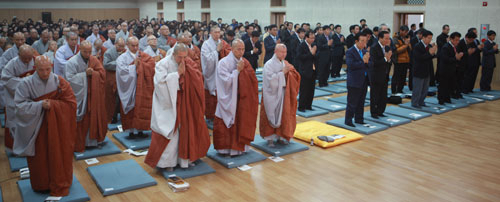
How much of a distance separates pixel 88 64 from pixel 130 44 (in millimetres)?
977

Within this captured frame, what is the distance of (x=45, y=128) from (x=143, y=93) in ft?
7.34

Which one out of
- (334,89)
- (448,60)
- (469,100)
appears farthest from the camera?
(334,89)

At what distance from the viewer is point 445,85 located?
32.8 ft

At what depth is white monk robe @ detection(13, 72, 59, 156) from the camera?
456cm

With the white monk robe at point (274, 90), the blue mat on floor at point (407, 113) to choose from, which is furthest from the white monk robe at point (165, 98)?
the blue mat on floor at point (407, 113)

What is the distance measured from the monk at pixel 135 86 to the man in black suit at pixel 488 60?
9340 millimetres

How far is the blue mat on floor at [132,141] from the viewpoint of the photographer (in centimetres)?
677

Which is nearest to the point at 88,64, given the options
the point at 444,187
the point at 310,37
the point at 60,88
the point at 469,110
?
the point at 60,88

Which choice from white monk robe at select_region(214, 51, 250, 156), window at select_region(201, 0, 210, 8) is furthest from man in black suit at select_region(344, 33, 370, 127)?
window at select_region(201, 0, 210, 8)

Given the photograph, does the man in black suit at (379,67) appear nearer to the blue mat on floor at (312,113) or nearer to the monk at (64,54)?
the blue mat on floor at (312,113)

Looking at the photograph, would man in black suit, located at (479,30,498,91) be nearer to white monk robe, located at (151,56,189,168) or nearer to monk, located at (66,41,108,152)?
white monk robe, located at (151,56,189,168)

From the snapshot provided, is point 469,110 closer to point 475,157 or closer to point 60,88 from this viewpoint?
point 475,157

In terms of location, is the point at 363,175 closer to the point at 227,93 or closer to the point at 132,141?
the point at 227,93

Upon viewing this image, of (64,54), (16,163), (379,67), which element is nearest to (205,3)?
(64,54)
